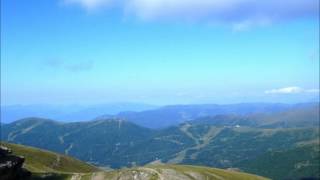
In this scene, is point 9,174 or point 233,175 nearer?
point 9,174

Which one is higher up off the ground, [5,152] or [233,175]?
[5,152]

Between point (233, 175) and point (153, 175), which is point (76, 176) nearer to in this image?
point (153, 175)

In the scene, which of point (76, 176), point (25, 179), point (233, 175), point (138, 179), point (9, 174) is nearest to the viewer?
point (9, 174)

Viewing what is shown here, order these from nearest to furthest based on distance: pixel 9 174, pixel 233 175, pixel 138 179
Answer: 1. pixel 9 174
2. pixel 138 179
3. pixel 233 175

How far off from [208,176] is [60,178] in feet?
152

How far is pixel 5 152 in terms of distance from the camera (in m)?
119

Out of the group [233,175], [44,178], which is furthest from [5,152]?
[233,175]

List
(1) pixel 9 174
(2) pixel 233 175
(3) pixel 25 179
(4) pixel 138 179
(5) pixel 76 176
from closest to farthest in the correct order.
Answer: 1. (1) pixel 9 174
2. (3) pixel 25 179
3. (4) pixel 138 179
4. (5) pixel 76 176
5. (2) pixel 233 175

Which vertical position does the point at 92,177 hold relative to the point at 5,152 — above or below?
below

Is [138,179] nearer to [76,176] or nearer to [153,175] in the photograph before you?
[153,175]

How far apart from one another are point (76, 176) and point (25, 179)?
942 inches

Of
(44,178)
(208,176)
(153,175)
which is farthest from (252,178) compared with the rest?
(44,178)

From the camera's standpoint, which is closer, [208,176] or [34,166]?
[208,176]

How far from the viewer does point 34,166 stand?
598 feet
